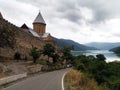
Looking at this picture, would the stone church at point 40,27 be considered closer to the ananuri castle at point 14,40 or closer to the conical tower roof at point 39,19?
the conical tower roof at point 39,19

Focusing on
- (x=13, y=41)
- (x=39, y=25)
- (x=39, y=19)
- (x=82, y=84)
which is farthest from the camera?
(x=39, y=25)

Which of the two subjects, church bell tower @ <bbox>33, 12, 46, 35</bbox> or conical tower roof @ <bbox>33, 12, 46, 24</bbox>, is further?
church bell tower @ <bbox>33, 12, 46, 35</bbox>

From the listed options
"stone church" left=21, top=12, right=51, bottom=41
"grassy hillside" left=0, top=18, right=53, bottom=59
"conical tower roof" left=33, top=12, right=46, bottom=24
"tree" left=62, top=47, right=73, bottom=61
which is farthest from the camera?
"conical tower roof" left=33, top=12, right=46, bottom=24

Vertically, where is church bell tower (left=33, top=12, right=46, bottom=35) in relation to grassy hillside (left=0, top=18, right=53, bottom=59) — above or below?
above

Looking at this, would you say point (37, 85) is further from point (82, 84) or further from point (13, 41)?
point (13, 41)

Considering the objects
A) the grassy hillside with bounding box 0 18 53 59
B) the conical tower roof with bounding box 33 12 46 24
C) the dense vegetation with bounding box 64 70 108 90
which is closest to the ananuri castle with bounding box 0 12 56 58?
the grassy hillside with bounding box 0 18 53 59

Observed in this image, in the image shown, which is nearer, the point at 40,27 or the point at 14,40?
the point at 14,40

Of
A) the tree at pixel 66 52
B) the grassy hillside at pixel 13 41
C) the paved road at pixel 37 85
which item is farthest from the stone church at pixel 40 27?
the paved road at pixel 37 85

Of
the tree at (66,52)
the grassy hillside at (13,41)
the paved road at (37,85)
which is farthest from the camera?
the tree at (66,52)

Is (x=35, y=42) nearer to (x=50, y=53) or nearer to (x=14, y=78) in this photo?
(x=50, y=53)

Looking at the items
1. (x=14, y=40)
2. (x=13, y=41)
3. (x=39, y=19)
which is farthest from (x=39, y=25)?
(x=13, y=41)

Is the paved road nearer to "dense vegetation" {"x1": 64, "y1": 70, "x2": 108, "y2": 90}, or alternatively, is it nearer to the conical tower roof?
"dense vegetation" {"x1": 64, "y1": 70, "x2": 108, "y2": 90}

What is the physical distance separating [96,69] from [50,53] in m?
23.2

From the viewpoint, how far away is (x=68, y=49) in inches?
3105
